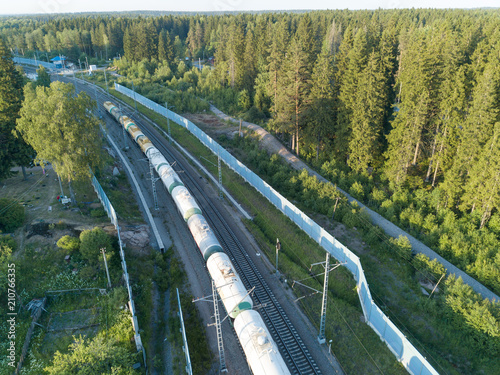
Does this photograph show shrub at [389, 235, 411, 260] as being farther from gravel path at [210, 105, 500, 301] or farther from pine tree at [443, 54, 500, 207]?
pine tree at [443, 54, 500, 207]

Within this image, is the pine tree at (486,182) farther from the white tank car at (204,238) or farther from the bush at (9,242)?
the bush at (9,242)

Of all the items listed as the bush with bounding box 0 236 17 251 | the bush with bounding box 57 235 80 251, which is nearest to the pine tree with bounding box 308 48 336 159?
the bush with bounding box 57 235 80 251

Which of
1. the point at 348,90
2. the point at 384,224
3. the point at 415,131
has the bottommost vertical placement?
the point at 384,224

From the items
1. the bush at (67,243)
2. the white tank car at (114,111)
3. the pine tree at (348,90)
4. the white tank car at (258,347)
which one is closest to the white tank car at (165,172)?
the bush at (67,243)

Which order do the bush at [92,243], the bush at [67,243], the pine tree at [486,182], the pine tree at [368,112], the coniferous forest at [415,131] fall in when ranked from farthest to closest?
the pine tree at [368,112]
the coniferous forest at [415,131]
the pine tree at [486,182]
the bush at [67,243]
the bush at [92,243]

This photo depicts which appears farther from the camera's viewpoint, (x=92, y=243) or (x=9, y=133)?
(x=9, y=133)

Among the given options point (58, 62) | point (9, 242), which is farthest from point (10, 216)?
point (58, 62)

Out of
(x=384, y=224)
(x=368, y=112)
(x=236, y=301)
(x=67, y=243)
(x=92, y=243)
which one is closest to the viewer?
(x=236, y=301)

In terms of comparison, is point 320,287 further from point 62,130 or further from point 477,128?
point 62,130
